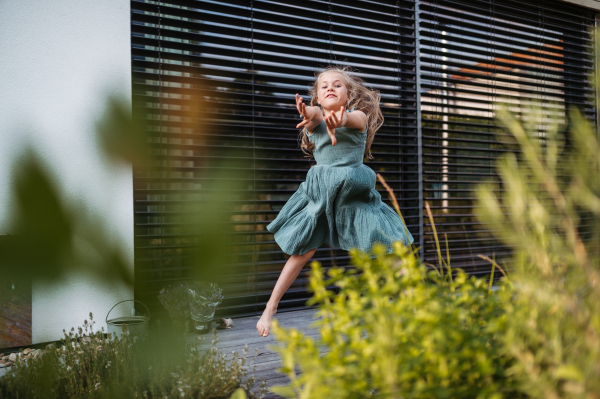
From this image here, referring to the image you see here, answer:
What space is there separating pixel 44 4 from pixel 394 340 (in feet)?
1.79

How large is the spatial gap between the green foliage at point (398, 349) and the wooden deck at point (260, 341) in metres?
0.87

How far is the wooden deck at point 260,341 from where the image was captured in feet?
5.47

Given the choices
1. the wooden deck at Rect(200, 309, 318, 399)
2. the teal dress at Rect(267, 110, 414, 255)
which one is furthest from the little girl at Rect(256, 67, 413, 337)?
the wooden deck at Rect(200, 309, 318, 399)

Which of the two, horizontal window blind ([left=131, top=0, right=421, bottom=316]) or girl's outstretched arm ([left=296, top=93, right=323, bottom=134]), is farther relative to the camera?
horizontal window blind ([left=131, top=0, right=421, bottom=316])

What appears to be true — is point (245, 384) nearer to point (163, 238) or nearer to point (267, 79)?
point (163, 238)

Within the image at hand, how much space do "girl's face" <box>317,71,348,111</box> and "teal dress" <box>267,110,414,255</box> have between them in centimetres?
11

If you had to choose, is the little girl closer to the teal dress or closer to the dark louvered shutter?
the teal dress

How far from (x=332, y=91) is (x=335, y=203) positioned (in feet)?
1.90

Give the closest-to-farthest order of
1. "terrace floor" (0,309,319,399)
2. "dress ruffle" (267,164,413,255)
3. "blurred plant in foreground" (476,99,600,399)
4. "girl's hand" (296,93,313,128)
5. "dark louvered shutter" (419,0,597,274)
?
"blurred plant in foreground" (476,99,600,399) → "girl's hand" (296,93,313,128) → "terrace floor" (0,309,319,399) → "dress ruffle" (267,164,413,255) → "dark louvered shutter" (419,0,597,274)

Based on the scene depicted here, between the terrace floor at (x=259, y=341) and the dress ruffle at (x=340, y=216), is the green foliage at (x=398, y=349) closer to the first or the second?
the terrace floor at (x=259, y=341)

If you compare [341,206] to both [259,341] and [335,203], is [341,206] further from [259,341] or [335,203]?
[259,341]

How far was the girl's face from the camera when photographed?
6.49 feet

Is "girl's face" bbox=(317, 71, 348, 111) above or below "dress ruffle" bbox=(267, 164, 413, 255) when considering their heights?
above

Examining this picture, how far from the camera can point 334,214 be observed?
201cm
